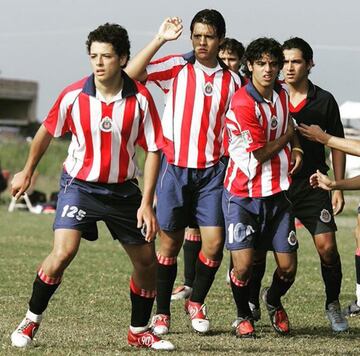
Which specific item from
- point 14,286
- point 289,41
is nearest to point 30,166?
point 289,41

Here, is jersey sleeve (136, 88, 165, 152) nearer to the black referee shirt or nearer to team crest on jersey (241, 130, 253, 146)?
team crest on jersey (241, 130, 253, 146)

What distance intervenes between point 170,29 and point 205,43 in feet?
1.79

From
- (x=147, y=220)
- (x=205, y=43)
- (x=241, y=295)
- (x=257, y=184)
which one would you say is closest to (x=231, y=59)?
(x=205, y=43)

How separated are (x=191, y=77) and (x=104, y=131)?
1327mm

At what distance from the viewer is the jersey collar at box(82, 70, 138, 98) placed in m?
7.20

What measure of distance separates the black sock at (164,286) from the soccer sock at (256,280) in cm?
67

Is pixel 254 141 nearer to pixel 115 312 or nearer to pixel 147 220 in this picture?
Answer: pixel 147 220

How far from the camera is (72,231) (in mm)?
7238

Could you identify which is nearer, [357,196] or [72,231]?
[72,231]

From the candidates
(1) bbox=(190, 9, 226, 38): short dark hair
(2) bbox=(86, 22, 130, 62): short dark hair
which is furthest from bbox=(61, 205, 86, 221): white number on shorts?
(1) bbox=(190, 9, 226, 38): short dark hair

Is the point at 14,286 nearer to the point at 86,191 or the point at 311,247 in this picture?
the point at 86,191

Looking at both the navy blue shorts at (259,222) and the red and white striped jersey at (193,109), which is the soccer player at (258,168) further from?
the red and white striped jersey at (193,109)

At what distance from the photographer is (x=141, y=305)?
7.58 m

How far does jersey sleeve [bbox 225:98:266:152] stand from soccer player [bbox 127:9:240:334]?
0.35 m
